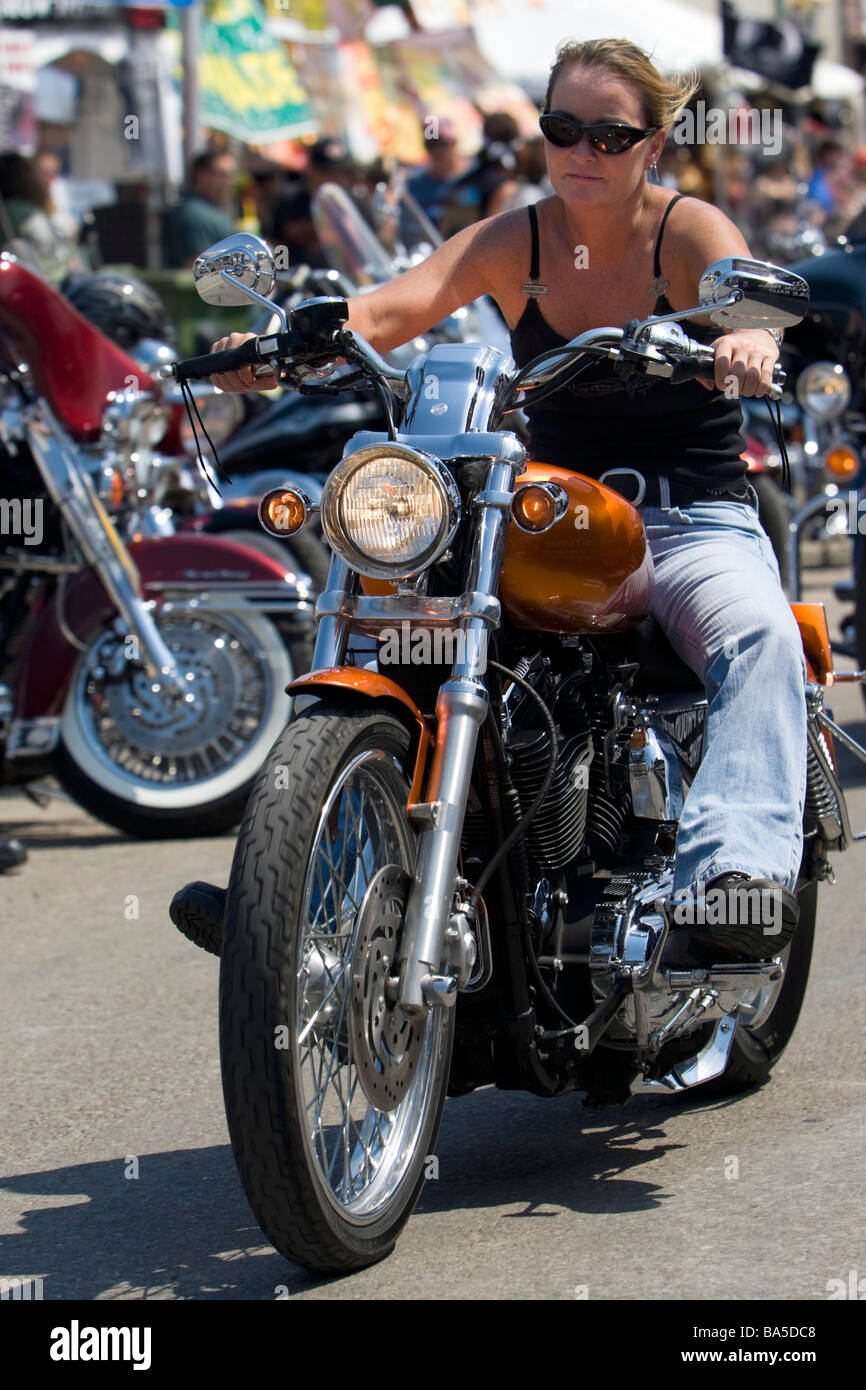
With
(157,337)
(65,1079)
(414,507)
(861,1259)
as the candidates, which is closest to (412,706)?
(414,507)

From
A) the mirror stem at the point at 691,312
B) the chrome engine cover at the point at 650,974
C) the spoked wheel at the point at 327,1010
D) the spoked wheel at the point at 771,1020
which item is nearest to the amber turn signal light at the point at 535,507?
the mirror stem at the point at 691,312

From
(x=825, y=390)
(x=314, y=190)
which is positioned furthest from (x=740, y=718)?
(x=314, y=190)

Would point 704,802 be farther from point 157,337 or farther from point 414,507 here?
point 157,337

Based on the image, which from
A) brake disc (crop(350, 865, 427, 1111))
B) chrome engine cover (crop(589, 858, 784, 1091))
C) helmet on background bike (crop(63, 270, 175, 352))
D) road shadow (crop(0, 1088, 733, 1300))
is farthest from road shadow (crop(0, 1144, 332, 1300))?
helmet on background bike (crop(63, 270, 175, 352))

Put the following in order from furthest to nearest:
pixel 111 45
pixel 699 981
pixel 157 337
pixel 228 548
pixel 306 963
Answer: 1. pixel 111 45
2. pixel 157 337
3. pixel 228 548
4. pixel 699 981
5. pixel 306 963

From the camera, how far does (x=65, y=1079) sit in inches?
167

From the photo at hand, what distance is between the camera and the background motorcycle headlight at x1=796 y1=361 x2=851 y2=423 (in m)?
8.18

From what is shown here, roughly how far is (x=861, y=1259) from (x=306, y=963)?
3.06ft

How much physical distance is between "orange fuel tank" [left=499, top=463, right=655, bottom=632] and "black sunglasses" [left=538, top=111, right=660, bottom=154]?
580 mm

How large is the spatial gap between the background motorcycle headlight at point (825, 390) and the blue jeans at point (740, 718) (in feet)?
16.1

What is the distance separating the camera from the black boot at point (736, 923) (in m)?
3.17

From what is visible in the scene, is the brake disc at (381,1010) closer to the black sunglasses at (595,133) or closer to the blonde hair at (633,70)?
the black sunglasses at (595,133)

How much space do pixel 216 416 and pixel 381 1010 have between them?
5.01 m

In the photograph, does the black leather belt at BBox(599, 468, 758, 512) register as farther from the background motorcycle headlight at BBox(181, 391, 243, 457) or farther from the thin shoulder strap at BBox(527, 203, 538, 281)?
the background motorcycle headlight at BBox(181, 391, 243, 457)
